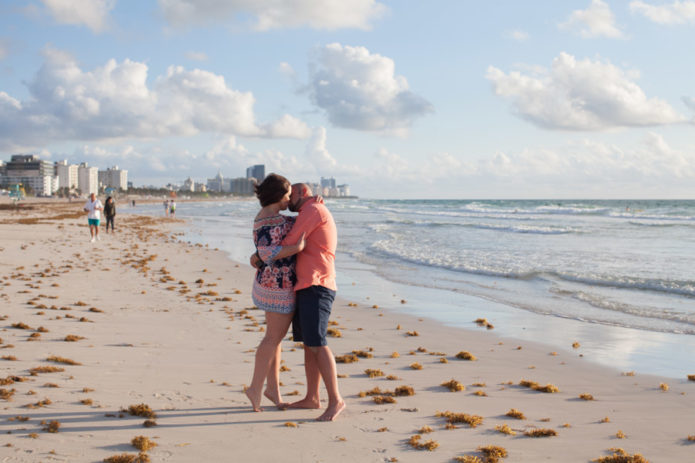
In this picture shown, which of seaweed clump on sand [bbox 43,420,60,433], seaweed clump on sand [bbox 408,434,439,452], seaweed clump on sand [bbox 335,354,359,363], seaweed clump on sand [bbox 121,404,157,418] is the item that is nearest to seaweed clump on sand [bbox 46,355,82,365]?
seaweed clump on sand [bbox 121,404,157,418]

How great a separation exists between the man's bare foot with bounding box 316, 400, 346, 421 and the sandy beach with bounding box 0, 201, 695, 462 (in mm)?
68

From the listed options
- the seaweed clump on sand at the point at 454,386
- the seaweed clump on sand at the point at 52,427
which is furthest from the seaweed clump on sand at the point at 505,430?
the seaweed clump on sand at the point at 52,427

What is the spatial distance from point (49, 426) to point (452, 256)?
50.7 feet

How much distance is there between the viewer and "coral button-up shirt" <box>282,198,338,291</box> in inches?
163

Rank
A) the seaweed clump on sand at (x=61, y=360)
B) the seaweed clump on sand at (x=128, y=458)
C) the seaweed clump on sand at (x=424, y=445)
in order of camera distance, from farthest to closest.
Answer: the seaweed clump on sand at (x=61, y=360)
the seaweed clump on sand at (x=424, y=445)
the seaweed clump on sand at (x=128, y=458)

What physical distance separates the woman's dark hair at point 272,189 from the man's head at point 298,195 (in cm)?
7

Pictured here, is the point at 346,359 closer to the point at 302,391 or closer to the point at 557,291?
the point at 302,391

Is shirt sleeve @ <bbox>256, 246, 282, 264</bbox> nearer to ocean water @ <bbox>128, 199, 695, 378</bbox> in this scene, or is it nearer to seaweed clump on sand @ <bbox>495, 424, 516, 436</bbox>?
seaweed clump on sand @ <bbox>495, 424, 516, 436</bbox>

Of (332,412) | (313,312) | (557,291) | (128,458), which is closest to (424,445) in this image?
(332,412)

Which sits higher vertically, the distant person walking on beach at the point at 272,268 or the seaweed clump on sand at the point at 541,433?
the distant person walking on beach at the point at 272,268

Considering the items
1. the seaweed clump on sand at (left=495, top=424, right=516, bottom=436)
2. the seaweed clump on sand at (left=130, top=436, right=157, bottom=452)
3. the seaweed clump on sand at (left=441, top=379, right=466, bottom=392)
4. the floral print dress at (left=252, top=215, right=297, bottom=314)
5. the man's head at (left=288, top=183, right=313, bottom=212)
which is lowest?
the seaweed clump on sand at (left=441, top=379, right=466, bottom=392)

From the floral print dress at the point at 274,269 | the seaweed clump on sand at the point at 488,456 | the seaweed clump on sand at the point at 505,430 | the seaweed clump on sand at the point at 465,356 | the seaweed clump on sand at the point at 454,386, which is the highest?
the floral print dress at the point at 274,269

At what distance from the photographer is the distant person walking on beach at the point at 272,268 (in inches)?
165

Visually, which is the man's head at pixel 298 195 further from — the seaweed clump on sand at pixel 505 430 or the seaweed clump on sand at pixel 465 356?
the seaweed clump on sand at pixel 465 356
